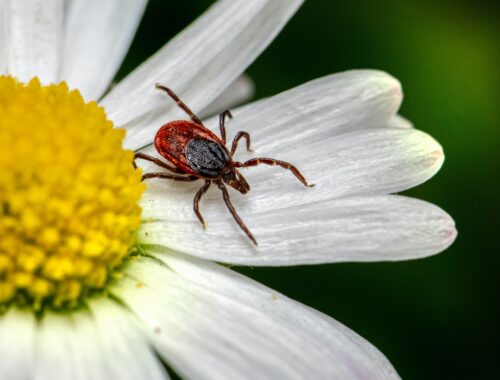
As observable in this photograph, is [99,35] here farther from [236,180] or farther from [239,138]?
[236,180]

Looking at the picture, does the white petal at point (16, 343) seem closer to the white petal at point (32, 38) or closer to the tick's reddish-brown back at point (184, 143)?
the tick's reddish-brown back at point (184, 143)

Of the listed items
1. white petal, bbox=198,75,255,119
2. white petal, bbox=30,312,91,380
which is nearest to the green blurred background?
white petal, bbox=198,75,255,119

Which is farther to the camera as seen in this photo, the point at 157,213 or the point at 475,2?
the point at 475,2

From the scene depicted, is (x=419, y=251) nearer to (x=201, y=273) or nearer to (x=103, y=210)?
(x=201, y=273)

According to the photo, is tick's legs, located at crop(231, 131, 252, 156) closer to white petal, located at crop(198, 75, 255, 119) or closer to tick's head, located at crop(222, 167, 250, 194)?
tick's head, located at crop(222, 167, 250, 194)

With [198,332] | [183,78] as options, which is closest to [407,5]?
[183,78]

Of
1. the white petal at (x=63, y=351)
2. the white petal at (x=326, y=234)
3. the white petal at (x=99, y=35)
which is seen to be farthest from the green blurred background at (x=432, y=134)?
the white petal at (x=63, y=351)

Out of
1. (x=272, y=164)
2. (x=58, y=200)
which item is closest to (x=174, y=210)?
(x=272, y=164)
